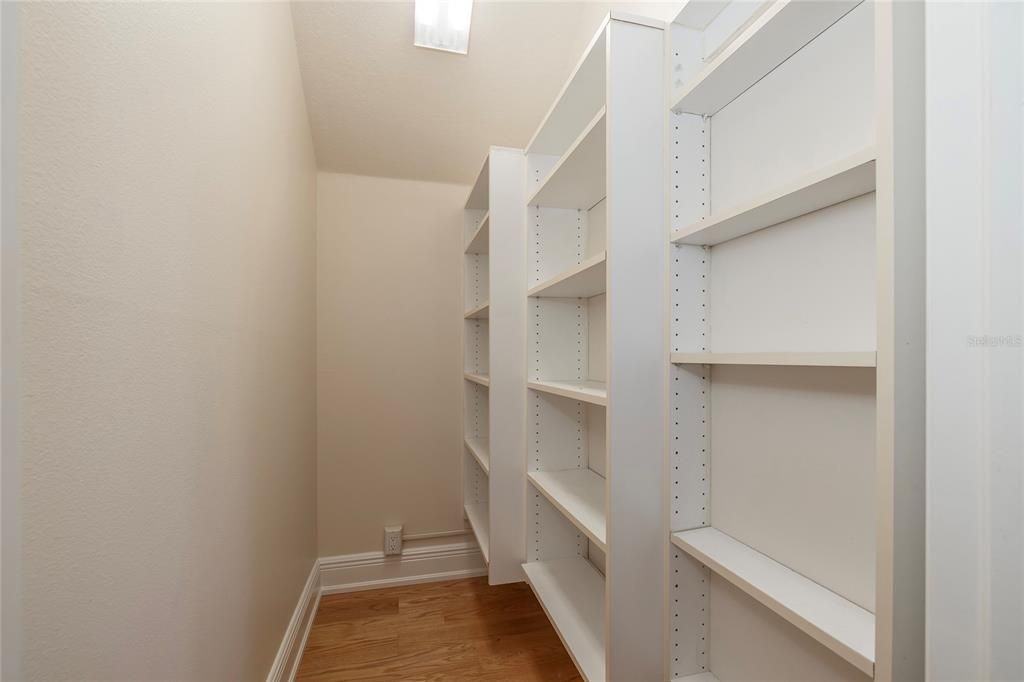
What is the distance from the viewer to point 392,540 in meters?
2.37

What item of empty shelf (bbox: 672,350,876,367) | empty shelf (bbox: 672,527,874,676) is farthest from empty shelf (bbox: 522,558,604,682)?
empty shelf (bbox: 672,350,876,367)

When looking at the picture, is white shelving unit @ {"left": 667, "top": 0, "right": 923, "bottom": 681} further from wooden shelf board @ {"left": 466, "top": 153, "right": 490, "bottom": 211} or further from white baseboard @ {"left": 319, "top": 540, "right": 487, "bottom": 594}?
white baseboard @ {"left": 319, "top": 540, "right": 487, "bottom": 594}

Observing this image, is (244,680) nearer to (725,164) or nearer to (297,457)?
(297,457)

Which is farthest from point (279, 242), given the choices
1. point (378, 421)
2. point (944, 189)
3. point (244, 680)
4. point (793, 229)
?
point (944, 189)

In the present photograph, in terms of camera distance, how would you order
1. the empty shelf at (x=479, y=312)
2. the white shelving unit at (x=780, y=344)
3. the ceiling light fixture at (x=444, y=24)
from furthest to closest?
the empty shelf at (x=479, y=312), the ceiling light fixture at (x=444, y=24), the white shelving unit at (x=780, y=344)

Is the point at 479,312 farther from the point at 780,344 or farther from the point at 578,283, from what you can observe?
the point at 780,344

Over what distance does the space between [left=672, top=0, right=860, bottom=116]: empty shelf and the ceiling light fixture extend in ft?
3.79

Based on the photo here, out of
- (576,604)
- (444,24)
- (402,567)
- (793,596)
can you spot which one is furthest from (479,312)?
(793,596)

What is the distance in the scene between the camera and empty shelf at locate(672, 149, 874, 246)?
0.61m

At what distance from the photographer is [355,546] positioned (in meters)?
2.38

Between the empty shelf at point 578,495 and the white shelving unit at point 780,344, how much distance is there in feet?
0.64

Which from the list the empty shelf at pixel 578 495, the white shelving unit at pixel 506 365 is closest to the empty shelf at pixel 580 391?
the white shelving unit at pixel 506 365

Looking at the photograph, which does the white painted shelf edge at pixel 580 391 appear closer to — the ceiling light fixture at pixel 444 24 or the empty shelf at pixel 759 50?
the empty shelf at pixel 759 50

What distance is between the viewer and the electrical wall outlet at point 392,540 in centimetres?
237
